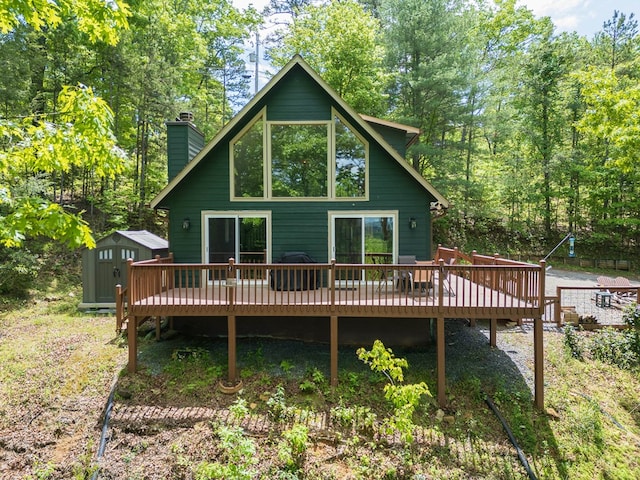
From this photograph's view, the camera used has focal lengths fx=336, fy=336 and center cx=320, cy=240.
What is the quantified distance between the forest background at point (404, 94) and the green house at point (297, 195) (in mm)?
7056

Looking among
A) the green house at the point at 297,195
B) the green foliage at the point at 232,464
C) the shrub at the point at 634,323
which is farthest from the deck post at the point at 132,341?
the shrub at the point at 634,323

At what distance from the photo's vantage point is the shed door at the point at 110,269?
10.5 metres

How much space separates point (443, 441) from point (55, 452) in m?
5.97

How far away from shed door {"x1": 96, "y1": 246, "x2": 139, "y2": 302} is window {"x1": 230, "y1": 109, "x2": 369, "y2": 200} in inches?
184

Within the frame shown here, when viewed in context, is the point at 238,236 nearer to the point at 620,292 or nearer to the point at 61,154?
the point at 61,154

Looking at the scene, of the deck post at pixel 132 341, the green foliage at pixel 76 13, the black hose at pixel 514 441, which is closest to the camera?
the green foliage at pixel 76 13

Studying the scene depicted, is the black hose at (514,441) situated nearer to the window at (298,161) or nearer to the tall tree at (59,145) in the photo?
the window at (298,161)

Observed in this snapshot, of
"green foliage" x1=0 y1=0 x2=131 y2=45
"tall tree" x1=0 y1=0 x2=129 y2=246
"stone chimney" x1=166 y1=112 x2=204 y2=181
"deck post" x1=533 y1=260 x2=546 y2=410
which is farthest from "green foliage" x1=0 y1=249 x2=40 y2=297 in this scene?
"deck post" x1=533 y1=260 x2=546 y2=410

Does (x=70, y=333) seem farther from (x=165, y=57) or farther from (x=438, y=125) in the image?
(x=438, y=125)

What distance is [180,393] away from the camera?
20.5ft

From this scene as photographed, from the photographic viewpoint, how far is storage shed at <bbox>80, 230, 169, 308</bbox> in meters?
10.5

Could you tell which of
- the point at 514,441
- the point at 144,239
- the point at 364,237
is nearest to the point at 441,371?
the point at 514,441

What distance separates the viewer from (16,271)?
440 inches

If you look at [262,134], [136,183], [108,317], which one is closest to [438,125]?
[262,134]
